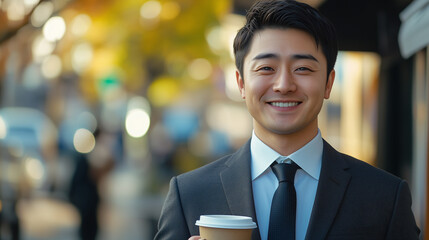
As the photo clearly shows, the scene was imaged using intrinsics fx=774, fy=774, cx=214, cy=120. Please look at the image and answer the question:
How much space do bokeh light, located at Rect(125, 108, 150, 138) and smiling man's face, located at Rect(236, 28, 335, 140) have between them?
88.4 ft

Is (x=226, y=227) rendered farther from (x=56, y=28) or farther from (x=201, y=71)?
(x=201, y=71)

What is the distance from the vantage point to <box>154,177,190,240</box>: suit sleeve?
3.09 metres

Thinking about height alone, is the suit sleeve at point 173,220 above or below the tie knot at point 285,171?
below

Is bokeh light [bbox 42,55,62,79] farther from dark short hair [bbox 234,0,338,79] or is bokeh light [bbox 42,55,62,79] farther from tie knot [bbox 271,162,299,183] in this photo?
tie knot [bbox 271,162,299,183]

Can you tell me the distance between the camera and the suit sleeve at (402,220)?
2.91 metres

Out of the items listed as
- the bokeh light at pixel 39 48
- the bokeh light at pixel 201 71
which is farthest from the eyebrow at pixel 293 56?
the bokeh light at pixel 39 48

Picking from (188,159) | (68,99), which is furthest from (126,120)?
(188,159)

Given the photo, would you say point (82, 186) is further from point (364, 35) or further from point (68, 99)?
point (68, 99)

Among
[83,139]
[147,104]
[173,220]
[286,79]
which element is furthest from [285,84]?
[83,139]

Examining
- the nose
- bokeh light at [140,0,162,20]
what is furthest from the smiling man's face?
bokeh light at [140,0,162,20]

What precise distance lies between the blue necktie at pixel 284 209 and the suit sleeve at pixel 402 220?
0.37 meters

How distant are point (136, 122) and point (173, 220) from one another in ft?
90.4

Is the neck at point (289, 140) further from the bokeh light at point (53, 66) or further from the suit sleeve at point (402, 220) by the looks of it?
the bokeh light at point (53, 66)

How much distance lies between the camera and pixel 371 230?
115 inches
